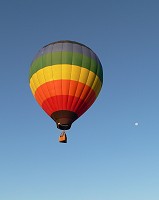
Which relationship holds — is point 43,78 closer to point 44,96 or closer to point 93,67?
point 44,96

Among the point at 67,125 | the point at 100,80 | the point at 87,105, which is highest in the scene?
the point at 100,80

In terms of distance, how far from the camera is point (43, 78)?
97.3 ft

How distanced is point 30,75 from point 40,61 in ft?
5.84

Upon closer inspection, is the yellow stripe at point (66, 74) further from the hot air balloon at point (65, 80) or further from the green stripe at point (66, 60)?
the green stripe at point (66, 60)

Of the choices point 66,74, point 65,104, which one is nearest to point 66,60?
point 66,74

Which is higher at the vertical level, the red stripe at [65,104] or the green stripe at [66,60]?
the green stripe at [66,60]

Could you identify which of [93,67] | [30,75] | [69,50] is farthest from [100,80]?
[30,75]

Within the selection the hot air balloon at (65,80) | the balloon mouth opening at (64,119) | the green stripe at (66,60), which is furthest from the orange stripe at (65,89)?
the green stripe at (66,60)

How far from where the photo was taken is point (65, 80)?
29.1 meters

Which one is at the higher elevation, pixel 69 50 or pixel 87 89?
pixel 69 50

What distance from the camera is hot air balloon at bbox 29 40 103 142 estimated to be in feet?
95.1

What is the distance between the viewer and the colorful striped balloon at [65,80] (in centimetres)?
2900

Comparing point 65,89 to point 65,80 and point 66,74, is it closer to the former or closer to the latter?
point 65,80

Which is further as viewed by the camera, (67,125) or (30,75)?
(30,75)
